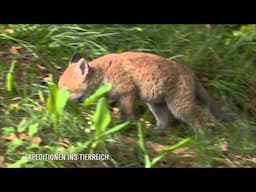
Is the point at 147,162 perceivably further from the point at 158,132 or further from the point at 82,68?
the point at 82,68

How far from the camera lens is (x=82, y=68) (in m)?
6.60

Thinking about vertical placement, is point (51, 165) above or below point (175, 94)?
below

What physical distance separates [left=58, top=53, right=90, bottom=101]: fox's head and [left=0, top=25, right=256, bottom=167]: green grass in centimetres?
17

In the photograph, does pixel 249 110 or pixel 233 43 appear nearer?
pixel 249 110

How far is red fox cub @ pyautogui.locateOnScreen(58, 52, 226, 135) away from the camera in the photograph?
649 cm

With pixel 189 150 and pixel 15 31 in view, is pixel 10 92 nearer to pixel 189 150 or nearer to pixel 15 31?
pixel 15 31

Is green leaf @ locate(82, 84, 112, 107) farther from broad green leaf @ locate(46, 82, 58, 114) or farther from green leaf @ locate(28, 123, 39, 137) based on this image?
green leaf @ locate(28, 123, 39, 137)

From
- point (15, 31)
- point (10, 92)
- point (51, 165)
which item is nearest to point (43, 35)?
point (15, 31)

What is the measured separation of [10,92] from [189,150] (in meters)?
1.89

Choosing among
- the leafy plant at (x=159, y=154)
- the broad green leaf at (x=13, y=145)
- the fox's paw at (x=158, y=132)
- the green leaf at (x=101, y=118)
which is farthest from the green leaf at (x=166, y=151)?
the broad green leaf at (x=13, y=145)

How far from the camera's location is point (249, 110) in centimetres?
712

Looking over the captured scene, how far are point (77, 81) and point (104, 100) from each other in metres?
0.93

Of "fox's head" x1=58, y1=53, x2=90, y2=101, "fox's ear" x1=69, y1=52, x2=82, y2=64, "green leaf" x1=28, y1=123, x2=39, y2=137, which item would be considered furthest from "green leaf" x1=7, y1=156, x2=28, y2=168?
"fox's ear" x1=69, y1=52, x2=82, y2=64

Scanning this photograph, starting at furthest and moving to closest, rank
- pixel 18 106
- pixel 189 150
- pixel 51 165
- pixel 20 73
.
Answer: pixel 20 73 → pixel 18 106 → pixel 189 150 → pixel 51 165
